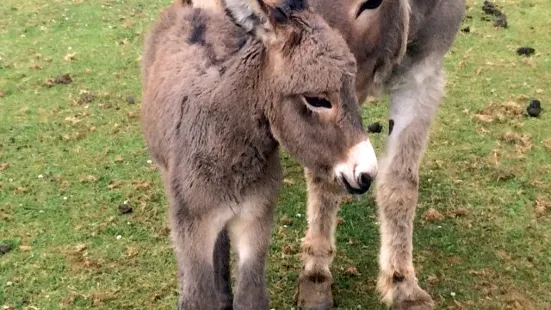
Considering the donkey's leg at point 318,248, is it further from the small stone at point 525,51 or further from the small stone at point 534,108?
the small stone at point 525,51

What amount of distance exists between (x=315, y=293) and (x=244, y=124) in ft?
4.46

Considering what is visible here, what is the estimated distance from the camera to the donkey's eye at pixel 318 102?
8.11 ft

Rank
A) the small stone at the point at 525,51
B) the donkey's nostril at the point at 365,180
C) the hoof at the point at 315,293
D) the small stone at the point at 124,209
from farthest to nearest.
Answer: the small stone at the point at 525,51
the small stone at the point at 124,209
the hoof at the point at 315,293
the donkey's nostril at the point at 365,180

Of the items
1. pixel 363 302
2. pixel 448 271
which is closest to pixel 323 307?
pixel 363 302

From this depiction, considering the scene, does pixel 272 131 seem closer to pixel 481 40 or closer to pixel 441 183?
pixel 441 183

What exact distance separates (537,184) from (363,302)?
179cm

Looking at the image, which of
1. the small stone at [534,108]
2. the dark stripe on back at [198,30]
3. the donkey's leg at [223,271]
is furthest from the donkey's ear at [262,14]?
the small stone at [534,108]

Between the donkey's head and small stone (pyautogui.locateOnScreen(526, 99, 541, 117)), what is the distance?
3668 millimetres

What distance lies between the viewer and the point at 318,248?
3900 millimetres

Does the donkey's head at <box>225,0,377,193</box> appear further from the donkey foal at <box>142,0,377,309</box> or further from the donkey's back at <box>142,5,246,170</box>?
the donkey's back at <box>142,5,246,170</box>

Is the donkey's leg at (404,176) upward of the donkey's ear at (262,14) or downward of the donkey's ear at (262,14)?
downward

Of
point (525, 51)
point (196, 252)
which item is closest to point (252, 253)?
point (196, 252)

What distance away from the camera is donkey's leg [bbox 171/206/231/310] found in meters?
2.89

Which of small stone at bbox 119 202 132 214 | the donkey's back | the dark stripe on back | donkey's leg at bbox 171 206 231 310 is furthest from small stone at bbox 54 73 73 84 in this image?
donkey's leg at bbox 171 206 231 310
